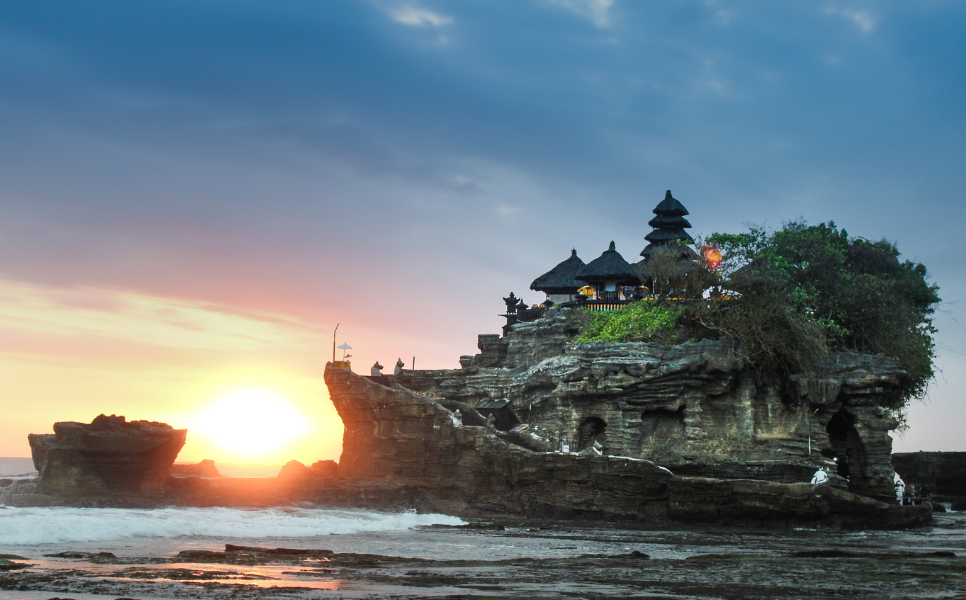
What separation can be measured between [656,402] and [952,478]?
25470 mm

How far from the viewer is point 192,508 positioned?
3133 cm

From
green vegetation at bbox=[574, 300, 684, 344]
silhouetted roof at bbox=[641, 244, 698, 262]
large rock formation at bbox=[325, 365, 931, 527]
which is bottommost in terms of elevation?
large rock formation at bbox=[325, 365, 931, 527]

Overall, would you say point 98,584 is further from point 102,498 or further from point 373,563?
point 102,498

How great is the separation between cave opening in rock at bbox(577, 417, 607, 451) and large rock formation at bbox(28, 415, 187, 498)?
15.2 m

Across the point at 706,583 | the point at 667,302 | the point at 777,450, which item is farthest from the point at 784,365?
the point at 706,583

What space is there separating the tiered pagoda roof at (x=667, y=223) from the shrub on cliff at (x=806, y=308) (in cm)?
862

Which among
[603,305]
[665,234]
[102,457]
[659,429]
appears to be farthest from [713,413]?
[102,457]

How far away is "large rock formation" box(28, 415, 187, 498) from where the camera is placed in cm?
3147

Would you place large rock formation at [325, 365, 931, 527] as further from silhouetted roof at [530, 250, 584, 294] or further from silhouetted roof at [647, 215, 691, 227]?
silhouetted roof at [647, 215, 691, 227]

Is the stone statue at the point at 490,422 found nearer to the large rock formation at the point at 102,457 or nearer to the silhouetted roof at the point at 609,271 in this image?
the silhouetted roof at the point at 609,271

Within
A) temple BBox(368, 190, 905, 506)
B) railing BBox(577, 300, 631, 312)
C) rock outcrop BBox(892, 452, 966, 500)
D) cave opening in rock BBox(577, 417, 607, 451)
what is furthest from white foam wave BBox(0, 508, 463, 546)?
rock outcrop BBox(892, 452, 966, 500)

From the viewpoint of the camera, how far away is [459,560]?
54.3 ft

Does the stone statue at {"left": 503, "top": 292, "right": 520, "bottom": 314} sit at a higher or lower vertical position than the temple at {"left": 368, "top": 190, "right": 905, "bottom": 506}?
higher

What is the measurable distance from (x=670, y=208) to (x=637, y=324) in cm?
1412
